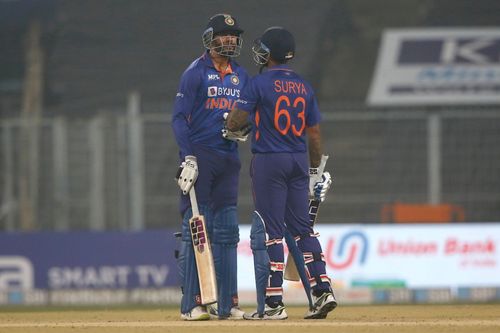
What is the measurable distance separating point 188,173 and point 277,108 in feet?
2.52

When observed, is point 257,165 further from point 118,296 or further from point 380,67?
point 380,67

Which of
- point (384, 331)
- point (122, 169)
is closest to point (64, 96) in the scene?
point (122, 169)

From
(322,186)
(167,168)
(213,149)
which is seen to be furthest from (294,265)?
(167,168)

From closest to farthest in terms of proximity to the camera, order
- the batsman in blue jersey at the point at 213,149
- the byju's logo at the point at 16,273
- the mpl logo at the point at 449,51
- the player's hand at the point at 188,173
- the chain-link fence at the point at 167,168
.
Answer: the player's hand at the point at 188,173 < the batsman in blue jersey at the point at 213,149 < the byju's logo at the point at 16,273 < the chain-link fence at the point at 167,168 < the mpl logo at the point at 449,51

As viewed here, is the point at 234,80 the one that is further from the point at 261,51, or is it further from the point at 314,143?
the point at 314,143

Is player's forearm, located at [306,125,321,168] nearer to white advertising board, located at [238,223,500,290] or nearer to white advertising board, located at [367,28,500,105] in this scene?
white advertising board, located at [238,223,500,290]

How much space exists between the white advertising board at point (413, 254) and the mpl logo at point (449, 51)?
184 inches

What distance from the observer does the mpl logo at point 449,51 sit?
19391mm

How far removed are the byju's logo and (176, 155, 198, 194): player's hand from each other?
663 cm

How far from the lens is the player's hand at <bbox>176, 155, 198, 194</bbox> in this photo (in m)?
9.16

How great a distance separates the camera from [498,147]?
17438 mm

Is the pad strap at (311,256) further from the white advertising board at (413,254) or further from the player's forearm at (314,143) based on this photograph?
the white advertising board at (413,254)

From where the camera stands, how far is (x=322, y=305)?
9.29 meters

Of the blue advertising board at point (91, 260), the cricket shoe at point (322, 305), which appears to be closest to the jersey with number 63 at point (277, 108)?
the cricket shoe at point (322, 305)
